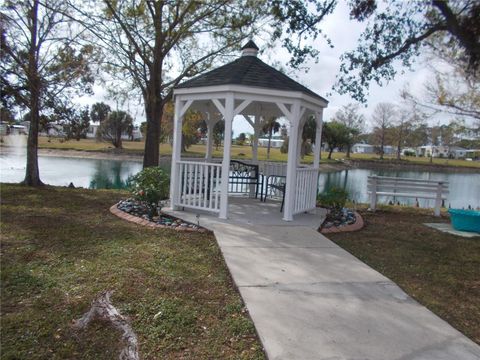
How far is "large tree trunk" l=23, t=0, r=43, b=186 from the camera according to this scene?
9.52 meters

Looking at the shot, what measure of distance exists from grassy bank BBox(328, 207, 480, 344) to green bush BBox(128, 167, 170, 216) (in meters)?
3.14

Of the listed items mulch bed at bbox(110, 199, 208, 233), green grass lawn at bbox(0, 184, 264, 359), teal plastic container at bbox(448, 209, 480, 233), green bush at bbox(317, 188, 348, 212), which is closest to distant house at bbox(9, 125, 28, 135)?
mulch bed at bbox(110, 199, 208, 233)

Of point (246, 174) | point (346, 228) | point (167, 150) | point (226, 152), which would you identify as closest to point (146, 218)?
point (226, 152)

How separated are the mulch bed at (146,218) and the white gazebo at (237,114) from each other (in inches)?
23.0

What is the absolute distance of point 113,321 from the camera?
302cm

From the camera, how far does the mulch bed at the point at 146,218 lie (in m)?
6.29

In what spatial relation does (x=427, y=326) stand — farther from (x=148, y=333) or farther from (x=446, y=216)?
(x=446, y=216)

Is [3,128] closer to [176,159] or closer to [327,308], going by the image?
[176,159]

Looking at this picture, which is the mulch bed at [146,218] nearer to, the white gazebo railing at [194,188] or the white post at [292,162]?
the white gazebo railing at [194,188]

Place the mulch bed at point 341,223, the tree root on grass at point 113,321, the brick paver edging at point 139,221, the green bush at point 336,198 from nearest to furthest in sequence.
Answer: the tree root on grass at point 113,321 < the brick paver edging at point 139,221 < the mulch bed at point 341,223 < the green bush at point 336,198

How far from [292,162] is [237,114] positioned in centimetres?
132

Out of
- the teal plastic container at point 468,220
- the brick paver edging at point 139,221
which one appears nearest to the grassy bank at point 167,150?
the brick paver edging at point 139,221

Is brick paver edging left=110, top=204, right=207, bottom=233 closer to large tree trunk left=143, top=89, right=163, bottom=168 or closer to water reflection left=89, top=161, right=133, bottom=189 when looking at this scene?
large tree trunk left=143, top=89, right=163, bottom=168

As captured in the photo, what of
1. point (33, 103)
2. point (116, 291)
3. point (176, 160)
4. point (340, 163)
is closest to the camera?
point (116, 291)
